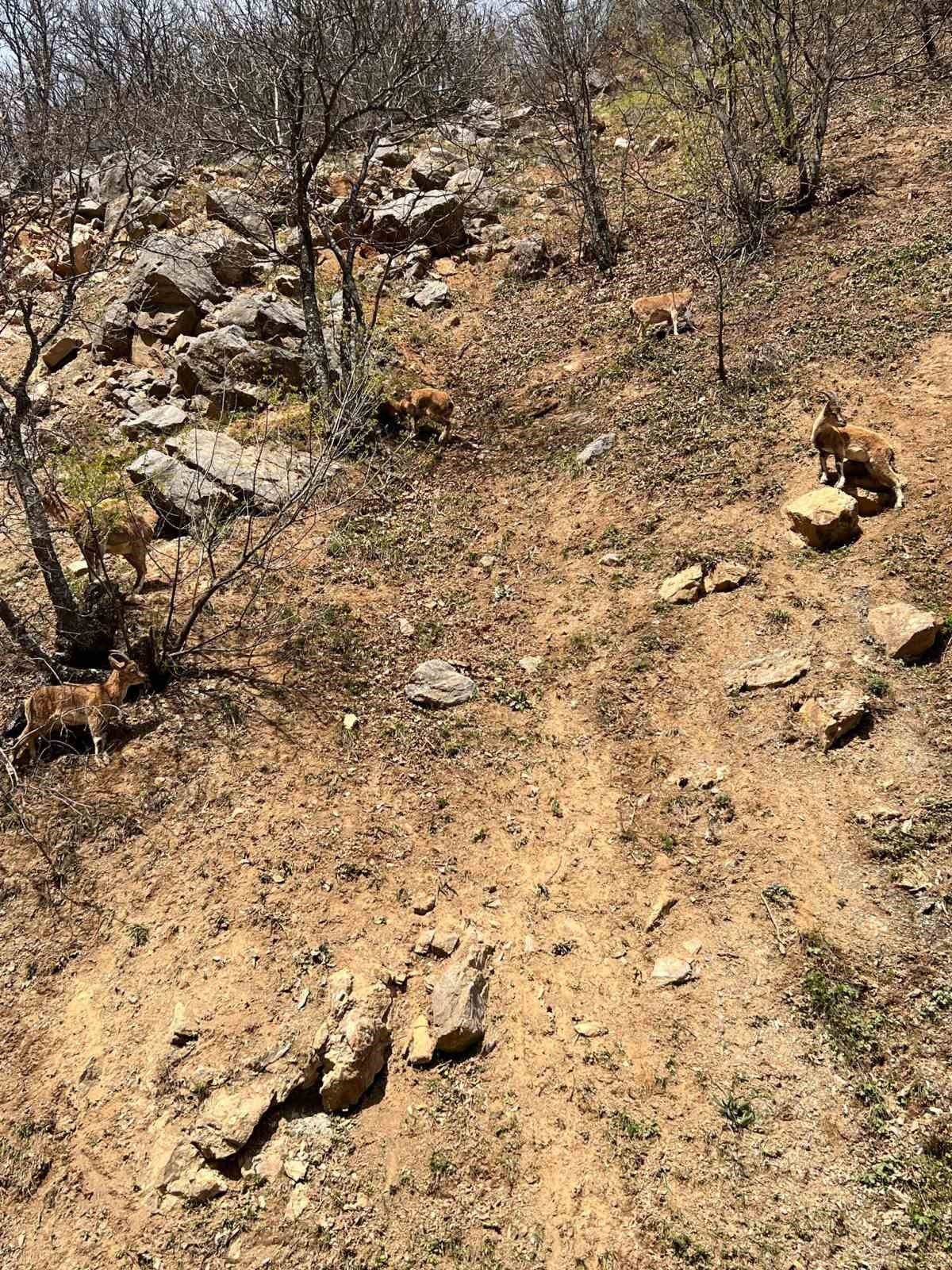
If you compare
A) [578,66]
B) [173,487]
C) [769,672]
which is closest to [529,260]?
[578,66]

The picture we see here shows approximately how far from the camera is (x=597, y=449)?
835cm

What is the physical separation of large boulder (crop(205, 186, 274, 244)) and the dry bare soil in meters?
8.95

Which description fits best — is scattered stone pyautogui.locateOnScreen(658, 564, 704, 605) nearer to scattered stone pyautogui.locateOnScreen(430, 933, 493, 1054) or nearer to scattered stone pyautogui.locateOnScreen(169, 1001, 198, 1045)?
scattered stone pyautogui.locateOnScreen(430, 933, 493, 1054)

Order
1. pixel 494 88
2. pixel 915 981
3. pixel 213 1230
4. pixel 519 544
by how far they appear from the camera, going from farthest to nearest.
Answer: pixel 494 88 < pixel 519 544 < pixel 915 981 < pixel 213 1230

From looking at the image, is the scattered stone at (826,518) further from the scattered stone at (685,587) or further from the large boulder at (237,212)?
the large boulder at (237,212)

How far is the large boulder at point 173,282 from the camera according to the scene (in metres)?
11.0

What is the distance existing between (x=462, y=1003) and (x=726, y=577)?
12.7 ft

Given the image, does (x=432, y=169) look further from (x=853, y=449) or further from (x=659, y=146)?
(x=853, y=449)

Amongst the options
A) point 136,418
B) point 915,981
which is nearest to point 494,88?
point 136,418

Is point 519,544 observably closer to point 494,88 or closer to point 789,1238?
point 789,1238

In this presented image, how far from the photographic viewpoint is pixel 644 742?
532 centimetres

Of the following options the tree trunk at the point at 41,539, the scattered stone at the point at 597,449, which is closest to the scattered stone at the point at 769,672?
the scattered stone at the point at 597,449

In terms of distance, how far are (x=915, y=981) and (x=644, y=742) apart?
2.19 metres

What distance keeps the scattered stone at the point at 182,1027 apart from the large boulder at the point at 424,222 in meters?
13.8
